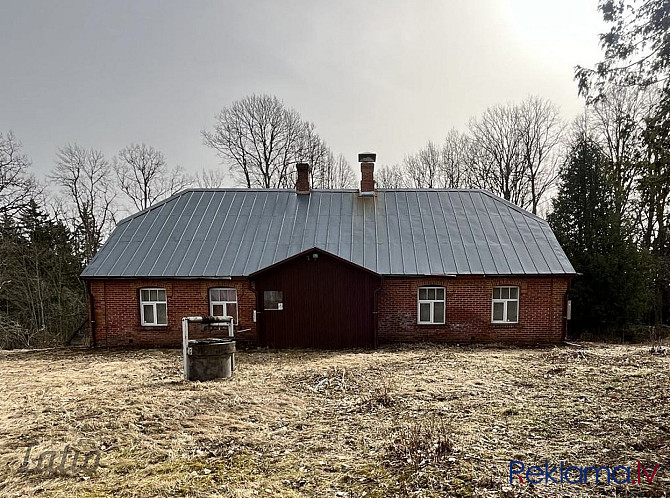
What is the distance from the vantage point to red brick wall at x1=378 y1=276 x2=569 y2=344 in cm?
1338

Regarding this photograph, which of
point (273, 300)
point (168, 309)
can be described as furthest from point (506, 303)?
point (168, 309)

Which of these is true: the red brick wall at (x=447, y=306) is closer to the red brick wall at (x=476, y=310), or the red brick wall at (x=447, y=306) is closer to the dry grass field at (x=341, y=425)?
the red brick wall at (x=476, y=310)

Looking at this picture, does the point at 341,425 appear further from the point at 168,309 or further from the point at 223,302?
the point at 168,309

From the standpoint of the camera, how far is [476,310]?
13406 millimetres

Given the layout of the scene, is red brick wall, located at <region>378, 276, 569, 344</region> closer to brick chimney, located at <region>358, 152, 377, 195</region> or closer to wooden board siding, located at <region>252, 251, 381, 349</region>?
wooden board siding, located at <region>252, 251, 381, 349</region>

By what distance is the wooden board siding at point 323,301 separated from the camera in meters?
12.8

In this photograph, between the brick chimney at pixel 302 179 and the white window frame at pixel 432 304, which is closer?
the white window frame at pixel 432 304

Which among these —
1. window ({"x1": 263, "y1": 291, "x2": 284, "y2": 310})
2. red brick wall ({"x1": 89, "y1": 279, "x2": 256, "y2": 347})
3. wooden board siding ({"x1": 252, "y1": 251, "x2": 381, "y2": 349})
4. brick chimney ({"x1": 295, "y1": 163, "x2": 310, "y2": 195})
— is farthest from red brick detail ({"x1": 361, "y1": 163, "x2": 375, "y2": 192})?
red brick wall ({"x1": 89, "y1": 279, "x2": 256, "y2": 347})

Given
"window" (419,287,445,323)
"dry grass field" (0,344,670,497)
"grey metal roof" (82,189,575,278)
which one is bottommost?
"dry grass field" (0,344,670,497)

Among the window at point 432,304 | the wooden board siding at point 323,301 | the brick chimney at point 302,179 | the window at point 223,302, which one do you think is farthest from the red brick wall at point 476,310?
the brick chimney at point 302,179

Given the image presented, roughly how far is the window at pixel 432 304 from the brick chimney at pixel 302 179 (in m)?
Answer: 7.12

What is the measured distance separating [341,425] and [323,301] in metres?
6.62

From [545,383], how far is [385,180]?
27.3m

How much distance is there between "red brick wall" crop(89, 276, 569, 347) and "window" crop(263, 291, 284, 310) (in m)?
0.70
